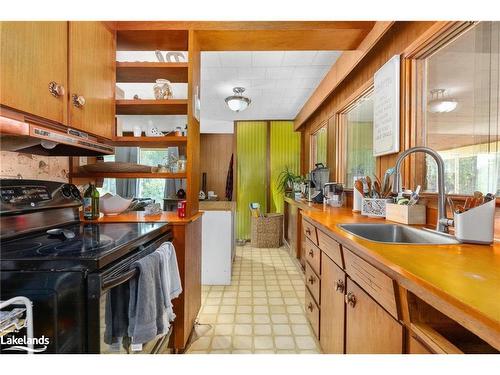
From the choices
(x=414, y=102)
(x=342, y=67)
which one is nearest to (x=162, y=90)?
(x=342, y=67)

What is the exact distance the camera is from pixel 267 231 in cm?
457

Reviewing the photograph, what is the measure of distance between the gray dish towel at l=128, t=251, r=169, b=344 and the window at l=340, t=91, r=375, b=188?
1.92 metres

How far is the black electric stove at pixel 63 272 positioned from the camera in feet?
2.58

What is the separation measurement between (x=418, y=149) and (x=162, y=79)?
72.5 inches

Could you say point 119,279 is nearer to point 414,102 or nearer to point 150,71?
point 150,71

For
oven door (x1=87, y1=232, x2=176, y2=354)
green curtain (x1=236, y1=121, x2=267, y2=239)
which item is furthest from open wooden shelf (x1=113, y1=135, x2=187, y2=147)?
green curtain (x1=236, y1=121, x2=267, y2=239)

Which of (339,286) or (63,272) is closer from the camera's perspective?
(63,272)

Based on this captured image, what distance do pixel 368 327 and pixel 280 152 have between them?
14.3 feet

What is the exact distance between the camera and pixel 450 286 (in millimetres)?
581

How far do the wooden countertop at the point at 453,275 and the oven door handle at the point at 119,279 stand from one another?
2.97 ft

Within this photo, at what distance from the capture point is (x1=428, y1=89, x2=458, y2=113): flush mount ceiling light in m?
1.44
